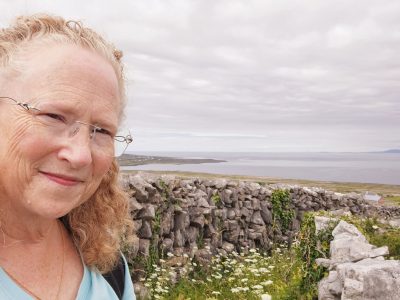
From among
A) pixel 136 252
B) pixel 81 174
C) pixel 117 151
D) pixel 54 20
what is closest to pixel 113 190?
pixel 117 151

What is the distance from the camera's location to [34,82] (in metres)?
1.47

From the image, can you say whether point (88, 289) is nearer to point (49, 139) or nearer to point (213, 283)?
point (49, 139)

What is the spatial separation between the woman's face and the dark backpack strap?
493 millimetres

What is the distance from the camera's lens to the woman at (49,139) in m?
1.47

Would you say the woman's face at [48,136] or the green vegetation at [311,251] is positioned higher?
the woman's face at [48,136]

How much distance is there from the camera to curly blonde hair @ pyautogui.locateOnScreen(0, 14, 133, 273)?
5.08ft

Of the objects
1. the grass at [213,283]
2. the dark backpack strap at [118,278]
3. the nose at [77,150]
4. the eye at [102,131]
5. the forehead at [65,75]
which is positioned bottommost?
the grass at [213,283]

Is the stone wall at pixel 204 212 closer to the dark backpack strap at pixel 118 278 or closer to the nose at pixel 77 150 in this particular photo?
the dark backpack strap at pixel 118 278

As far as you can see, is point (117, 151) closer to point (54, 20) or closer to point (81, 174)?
point (81, 174)

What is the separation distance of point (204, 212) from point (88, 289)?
8.22 meters

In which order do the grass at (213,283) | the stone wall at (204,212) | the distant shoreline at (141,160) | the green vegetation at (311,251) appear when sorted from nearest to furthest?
the distant shoreline at (141,160)
the green vegetation at (311,251)
the grass at (213,283)
the stone wall at (204,212)

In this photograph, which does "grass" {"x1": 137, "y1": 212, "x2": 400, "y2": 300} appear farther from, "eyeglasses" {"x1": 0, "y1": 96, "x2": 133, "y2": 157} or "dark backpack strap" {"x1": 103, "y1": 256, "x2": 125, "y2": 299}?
"eyeglasses" {"x1": 0, "y1": 96, "x2": 133, "y2": 157}

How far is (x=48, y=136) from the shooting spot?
1.47 m

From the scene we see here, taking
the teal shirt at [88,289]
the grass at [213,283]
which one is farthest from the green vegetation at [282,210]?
the teal shirt at [88,289]
